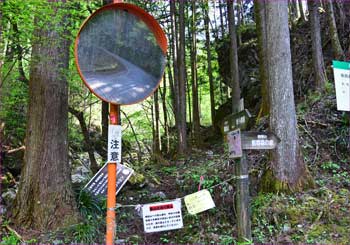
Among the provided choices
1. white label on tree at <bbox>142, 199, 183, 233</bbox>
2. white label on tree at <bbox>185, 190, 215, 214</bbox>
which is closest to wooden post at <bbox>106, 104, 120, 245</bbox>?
white label on tree at <bbox>142, 199, 183, 233</bbox>

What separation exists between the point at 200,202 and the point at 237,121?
108 centimetres

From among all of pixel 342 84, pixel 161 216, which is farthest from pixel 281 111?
pixel 161 216

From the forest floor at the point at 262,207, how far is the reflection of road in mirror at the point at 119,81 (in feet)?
7.13

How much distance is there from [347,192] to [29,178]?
4.48m

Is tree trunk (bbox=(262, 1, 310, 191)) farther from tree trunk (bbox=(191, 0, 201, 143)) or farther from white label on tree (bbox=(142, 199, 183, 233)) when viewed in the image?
tree trunk (bbox=(191, 0, 201, 143))

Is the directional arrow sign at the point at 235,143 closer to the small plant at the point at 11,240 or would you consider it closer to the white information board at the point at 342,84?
the white information board at the point at 342,84

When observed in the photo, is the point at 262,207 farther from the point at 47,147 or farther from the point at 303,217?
the point at 47,147

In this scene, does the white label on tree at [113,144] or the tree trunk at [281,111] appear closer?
the white label on tree at [113,144]

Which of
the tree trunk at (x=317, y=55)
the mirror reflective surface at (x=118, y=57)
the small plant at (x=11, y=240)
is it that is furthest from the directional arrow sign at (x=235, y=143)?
the tree trunk at (x=317, y=55)

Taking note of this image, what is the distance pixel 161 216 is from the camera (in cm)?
380

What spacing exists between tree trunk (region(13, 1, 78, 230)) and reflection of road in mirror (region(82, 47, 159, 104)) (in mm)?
1681

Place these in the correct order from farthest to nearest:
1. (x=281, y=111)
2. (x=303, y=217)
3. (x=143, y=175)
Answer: (x=143, y=175) → (x=281, y=111) → (x=303, y=217)

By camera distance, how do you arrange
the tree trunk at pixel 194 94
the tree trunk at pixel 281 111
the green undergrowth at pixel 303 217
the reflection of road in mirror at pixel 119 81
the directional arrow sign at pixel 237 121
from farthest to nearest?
the tree trunk at pixel 194 94
the tree trunk at pixel 281 111
the green undergrowth at pixel 303 217
the directional arrow sign at pixel 237 121
the reflection of road in mirror at pixel 119 81

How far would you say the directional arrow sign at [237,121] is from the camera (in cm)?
368
